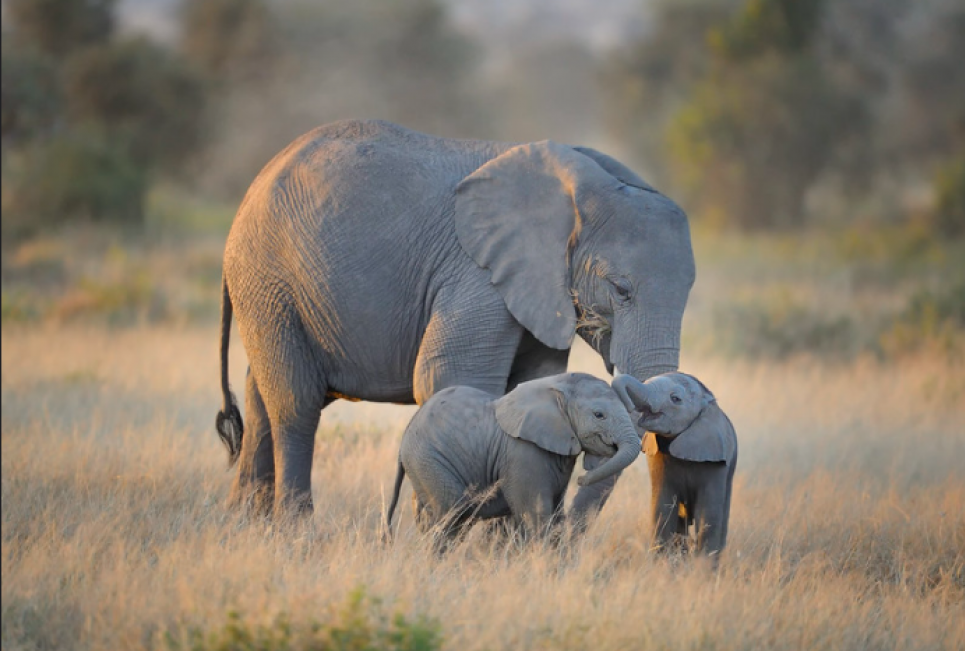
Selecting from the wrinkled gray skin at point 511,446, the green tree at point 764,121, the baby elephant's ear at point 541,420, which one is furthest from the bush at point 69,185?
the baby elephant's ear at point 541,420

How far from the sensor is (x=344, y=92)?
42000 millimetres

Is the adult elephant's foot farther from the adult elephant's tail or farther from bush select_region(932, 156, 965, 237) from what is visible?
bush select_region(932, 156, 965, 237)

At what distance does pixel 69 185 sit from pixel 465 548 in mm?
16660

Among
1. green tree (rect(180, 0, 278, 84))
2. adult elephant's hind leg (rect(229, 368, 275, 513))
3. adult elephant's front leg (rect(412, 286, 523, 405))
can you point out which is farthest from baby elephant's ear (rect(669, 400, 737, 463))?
green tree (rect(180, 0, 278, 84))

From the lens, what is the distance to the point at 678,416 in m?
5.96

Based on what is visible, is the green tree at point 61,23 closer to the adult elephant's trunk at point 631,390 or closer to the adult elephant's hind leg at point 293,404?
the adult elephant's hind leg at point 293,404

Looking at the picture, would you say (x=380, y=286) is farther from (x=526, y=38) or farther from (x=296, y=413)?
(x=526, y=38)

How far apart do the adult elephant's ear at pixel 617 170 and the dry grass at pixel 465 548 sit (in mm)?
1746

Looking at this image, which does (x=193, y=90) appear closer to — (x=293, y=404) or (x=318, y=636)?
(x=293, y=404)

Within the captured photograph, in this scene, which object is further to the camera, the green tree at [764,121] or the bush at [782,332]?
the green tree at [764,121]

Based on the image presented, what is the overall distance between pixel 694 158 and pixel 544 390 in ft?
83.8

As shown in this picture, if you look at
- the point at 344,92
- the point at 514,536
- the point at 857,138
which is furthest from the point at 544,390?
the point at 344,92

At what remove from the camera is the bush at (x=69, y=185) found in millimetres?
20891

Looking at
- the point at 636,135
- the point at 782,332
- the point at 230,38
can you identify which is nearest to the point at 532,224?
the point at 782,332
